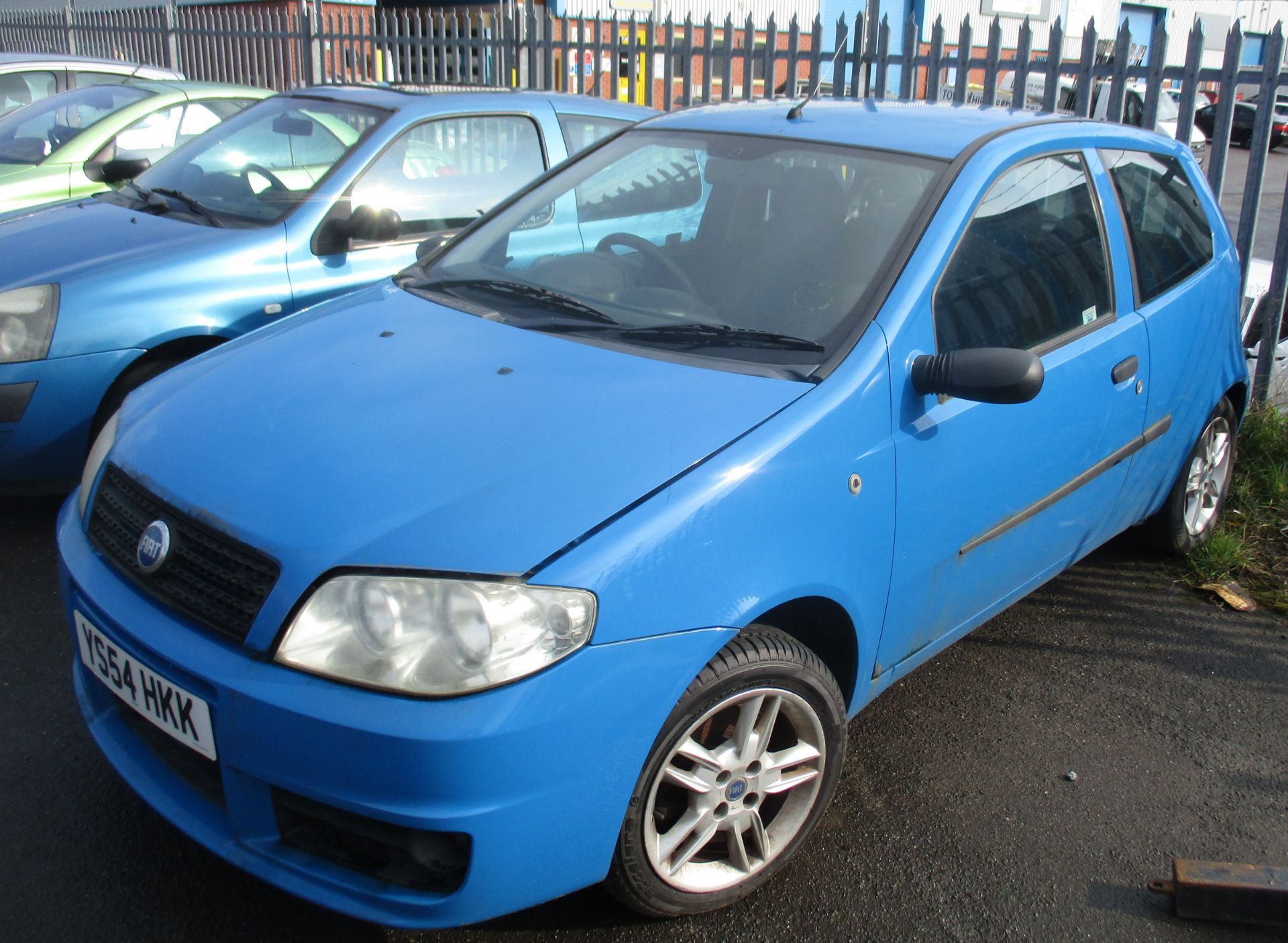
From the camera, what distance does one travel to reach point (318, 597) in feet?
6.43

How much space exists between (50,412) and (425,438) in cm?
218

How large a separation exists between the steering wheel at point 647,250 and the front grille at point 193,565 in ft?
4.34

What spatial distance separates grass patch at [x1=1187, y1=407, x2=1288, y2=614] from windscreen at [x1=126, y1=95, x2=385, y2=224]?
3844mm

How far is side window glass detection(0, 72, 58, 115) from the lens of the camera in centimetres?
836

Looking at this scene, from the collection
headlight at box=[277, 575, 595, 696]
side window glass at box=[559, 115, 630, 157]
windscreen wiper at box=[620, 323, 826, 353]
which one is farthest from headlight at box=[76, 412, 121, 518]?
side window glass at box=[559, 115, 630, 157]

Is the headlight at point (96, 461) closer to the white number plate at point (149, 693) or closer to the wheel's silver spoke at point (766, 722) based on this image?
the white number plate at point (149, 693)

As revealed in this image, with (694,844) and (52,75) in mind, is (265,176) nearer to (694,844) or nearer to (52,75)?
(694,844)

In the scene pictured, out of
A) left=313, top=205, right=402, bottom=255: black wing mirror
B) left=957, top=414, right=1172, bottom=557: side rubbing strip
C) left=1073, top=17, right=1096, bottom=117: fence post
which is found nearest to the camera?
left=957, top=414, right=1172, bottom=557: side rubbing strip

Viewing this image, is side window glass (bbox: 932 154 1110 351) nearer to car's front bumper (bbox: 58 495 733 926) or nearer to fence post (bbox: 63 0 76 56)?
car's front bumper (bbox: 58 495 733 926)

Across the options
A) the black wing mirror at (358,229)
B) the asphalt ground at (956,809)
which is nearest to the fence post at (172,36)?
the black wing mirror at (358,229)

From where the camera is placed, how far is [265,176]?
4.83 metres

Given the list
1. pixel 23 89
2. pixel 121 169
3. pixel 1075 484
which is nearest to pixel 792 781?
pixel 1075 484

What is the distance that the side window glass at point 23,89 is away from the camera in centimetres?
836

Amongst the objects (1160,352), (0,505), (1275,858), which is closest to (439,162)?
(0,505)
